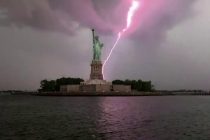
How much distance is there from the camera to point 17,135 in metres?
35.6

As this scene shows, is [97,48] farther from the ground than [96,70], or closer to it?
farther from the ground

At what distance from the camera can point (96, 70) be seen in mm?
157375

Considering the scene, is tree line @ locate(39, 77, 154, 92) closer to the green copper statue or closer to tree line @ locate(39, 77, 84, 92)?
tree line @ locate(39, 77, 84, 92)

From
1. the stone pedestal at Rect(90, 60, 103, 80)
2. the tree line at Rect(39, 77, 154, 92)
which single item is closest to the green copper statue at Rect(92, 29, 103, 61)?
the stone pedestal at Rect(90, 60, 103, 80)

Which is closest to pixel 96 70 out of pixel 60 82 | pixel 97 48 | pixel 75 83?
pixel 97 48

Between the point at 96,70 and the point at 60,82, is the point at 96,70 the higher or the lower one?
the higher one

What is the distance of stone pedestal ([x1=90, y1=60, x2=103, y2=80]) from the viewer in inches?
6127

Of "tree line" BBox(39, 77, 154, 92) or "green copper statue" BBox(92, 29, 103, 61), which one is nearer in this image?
"green copper statue" BBox(92, 29, 103, 61)

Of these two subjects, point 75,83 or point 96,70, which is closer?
point 96,70

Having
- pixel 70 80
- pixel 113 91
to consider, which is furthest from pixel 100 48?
pixel 70 80

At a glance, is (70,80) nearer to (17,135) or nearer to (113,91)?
(113,91)

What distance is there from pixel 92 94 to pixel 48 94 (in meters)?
34.0

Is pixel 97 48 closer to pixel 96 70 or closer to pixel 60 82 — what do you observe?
pixel 96 70

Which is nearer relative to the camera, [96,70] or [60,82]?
[96,70]
